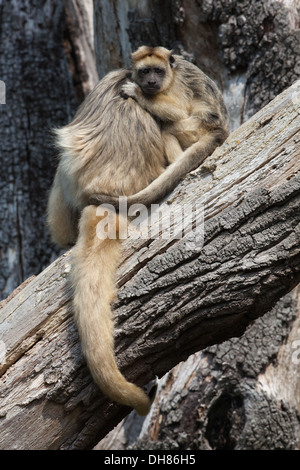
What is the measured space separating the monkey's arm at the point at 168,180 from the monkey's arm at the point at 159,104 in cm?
26

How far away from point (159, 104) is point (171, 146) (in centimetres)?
30

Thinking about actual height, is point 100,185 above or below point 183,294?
above

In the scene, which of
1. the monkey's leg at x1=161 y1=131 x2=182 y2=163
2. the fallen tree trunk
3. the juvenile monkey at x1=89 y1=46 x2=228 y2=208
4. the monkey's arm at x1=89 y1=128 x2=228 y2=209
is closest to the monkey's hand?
the juvenile monkey at x1=89 y1=46 x2=228 y2=208

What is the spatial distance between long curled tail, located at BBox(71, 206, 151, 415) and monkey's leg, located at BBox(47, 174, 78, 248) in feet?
1.75

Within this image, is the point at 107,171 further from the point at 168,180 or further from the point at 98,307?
the point at 98,307

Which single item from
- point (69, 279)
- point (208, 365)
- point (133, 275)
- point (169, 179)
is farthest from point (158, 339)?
point (208, 365)

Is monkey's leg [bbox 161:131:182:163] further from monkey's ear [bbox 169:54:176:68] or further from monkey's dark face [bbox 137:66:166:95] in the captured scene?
monkey's ear [bbox 169:54:176:68]

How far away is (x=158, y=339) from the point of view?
3.68m

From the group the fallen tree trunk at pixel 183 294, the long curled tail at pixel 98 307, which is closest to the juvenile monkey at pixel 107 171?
the long curled tail at pixel 98 307

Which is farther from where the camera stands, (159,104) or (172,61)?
(172,61)

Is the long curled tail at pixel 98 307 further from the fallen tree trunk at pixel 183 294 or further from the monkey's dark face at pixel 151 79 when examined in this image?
the monkey's dark face at pixel 151 79

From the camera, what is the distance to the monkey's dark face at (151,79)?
4258 millimetres

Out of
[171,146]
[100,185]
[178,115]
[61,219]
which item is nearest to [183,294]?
[100,185]

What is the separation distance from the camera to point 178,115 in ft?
13.6
